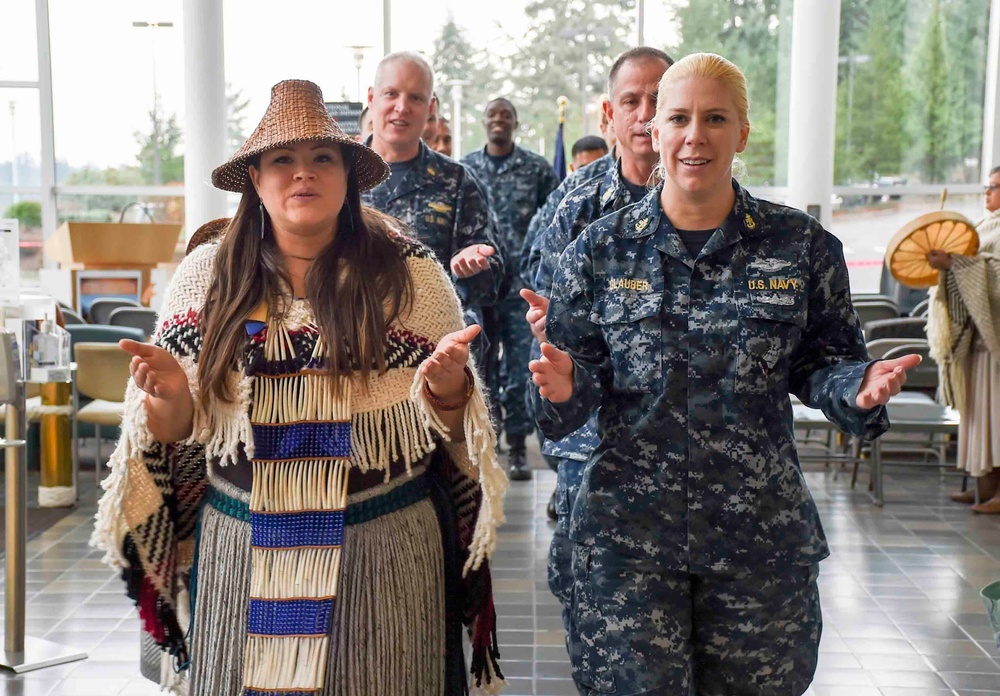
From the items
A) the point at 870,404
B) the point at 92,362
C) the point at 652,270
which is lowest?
the point at 92,362

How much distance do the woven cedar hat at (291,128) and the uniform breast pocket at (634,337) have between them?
1.99ft

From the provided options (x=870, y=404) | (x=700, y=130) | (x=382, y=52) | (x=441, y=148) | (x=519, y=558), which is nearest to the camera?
(x=870, y=404)

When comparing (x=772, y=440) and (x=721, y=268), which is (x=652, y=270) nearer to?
(x=721, y=268)

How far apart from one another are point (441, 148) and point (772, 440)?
19.2 feet

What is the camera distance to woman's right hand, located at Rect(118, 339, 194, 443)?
83.2 inches

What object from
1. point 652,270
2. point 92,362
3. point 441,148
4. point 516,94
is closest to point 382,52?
point 516,94

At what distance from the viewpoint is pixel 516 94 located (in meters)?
12.2

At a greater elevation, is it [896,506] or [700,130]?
[700,130]

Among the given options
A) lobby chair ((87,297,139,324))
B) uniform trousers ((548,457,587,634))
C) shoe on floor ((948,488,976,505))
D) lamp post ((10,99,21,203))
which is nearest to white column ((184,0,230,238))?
lobby chair ((87,297,139,324))

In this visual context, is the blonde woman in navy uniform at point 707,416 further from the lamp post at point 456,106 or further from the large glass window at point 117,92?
the large glass window at point 117,92

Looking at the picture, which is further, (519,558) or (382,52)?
(382,52)

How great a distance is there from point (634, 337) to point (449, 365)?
0.45 metres

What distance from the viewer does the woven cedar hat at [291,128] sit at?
88.7 inches

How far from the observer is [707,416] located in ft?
7.64
